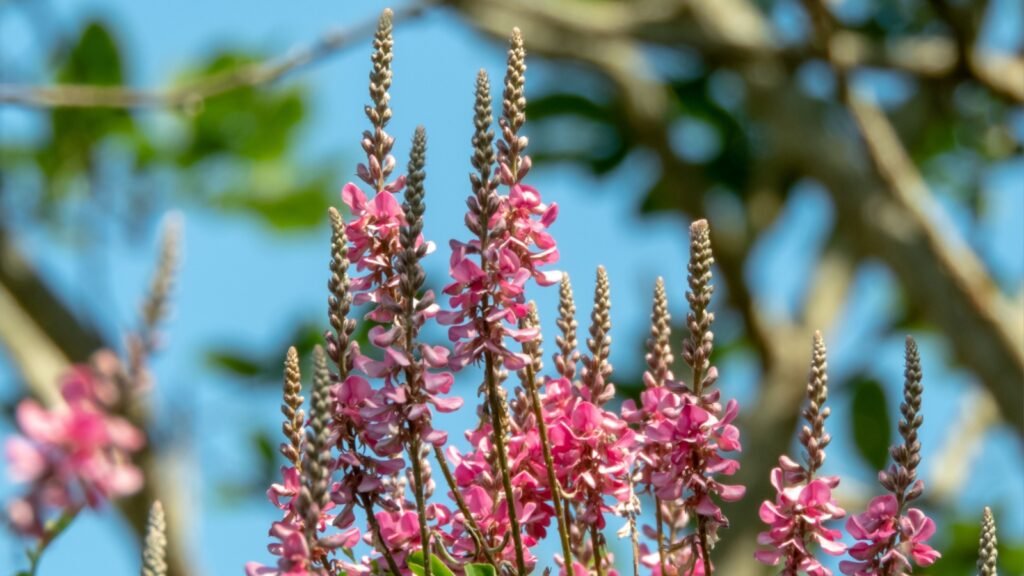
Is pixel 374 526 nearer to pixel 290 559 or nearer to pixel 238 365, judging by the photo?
pixel 290 559

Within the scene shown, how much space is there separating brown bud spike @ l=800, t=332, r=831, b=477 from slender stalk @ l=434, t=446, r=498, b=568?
8.7 inches

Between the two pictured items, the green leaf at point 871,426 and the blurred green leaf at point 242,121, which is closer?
the green leaf at point 871,426

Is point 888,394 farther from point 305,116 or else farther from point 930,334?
point 305,116

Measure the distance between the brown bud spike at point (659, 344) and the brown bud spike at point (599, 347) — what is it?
0.03 m

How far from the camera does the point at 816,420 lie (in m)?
0.90

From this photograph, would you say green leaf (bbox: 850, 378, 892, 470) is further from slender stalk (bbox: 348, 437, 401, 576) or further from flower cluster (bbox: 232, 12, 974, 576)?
slender stalk (bbox: 348, 437, 401, 576)

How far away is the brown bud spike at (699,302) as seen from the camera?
34.1 inches

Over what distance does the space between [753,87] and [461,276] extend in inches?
139

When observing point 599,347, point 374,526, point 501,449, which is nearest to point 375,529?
point 374,526

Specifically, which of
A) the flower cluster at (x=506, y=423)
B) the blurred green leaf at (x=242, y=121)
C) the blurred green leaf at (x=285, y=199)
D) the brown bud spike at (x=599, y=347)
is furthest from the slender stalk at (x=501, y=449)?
the blurred green leaf at (x=285, y=199)

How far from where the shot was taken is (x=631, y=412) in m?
0.94

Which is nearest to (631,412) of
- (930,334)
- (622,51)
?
(622,51)

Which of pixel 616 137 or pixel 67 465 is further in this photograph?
pixel 616 137

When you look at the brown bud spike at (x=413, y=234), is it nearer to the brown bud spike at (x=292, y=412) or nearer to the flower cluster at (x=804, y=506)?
the brown bud spike at (x=292, y=412)
